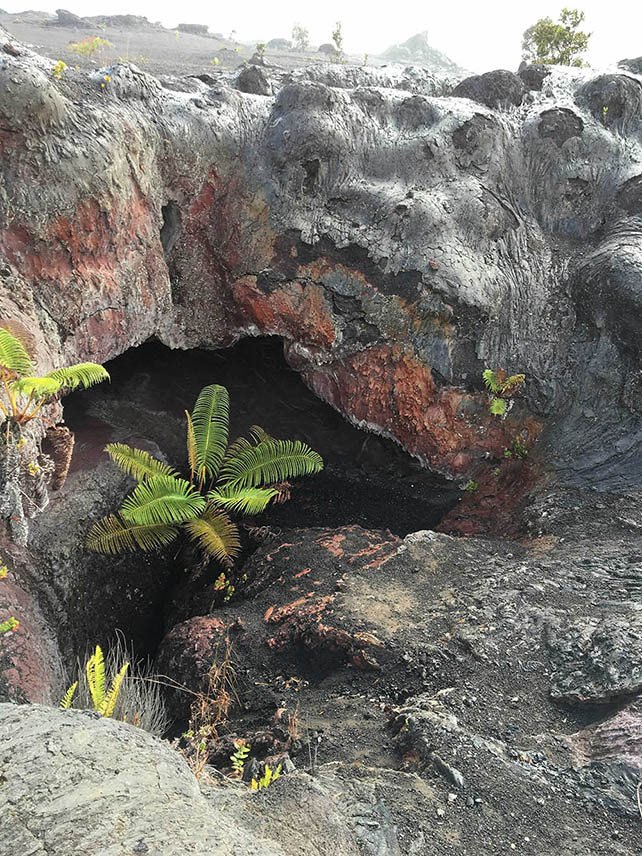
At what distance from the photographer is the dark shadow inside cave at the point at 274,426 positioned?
23.7 feet

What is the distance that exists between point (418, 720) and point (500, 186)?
6921mm

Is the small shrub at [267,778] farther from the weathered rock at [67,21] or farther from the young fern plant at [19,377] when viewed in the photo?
the weathered rock at [67,21]

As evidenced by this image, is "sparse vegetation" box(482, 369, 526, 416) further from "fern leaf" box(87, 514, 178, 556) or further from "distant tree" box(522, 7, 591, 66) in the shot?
"distant tree" box(522, 7, 591, 66)

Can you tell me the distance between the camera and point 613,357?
680cm

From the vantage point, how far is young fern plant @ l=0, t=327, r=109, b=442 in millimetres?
4066

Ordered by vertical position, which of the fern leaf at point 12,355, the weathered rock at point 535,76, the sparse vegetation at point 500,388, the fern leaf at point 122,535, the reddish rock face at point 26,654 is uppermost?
the weathered rock at point 535,76

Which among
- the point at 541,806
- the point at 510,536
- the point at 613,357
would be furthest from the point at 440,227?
the point at 541,806

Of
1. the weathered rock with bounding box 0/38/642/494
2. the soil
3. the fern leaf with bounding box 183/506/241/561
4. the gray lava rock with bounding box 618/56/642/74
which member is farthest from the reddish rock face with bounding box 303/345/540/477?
the soil

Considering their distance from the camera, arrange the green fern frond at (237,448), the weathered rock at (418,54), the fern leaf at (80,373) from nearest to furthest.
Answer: the fern leaf at (80,373), the green fern frond at (237,448), the weathered rock at (418,54)

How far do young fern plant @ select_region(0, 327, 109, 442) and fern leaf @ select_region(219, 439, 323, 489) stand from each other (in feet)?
8.67

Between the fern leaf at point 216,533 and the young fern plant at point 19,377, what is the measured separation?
91.3 inches

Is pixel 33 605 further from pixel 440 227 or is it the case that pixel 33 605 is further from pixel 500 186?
pixel 500 186

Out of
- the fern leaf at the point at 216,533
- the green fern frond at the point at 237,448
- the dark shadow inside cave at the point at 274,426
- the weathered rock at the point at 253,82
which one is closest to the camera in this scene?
the fern leaf at the point at 216,533

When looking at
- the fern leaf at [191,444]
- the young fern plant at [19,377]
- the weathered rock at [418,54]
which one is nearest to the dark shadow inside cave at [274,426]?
the fern leaf at [191,444]
